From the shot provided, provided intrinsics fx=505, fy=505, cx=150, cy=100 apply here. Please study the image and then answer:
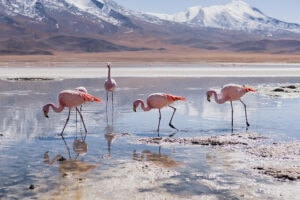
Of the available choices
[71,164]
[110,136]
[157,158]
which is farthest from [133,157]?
[110,136]

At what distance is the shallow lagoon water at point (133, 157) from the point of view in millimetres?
7590

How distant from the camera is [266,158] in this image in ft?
31.8

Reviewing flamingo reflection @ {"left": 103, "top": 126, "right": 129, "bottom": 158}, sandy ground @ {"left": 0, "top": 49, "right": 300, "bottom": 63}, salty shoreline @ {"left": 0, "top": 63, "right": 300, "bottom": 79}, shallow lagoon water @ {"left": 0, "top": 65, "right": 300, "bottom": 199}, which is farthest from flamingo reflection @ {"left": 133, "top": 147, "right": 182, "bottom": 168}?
sandy ground @ {"left": 0, "top": 49, "right": 300, "bottom": 63}

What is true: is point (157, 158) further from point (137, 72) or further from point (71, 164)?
point (137, 72)

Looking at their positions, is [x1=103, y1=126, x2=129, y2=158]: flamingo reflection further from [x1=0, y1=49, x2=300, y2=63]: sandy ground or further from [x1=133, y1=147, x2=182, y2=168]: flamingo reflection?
[x1=0, y1=49, x2=300, y2=63]: sandy ground

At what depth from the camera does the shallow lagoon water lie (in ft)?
24.9

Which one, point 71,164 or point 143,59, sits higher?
point 143,59

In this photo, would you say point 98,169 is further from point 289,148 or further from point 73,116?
point 73,116

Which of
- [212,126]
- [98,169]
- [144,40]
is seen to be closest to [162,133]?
[212,126]

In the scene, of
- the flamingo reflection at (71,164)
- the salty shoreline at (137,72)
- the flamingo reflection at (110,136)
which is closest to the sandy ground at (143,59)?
the salty shoreline at (137,72)

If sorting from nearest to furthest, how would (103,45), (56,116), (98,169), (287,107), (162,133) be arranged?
(98,169), (162,133), (56,116), (287,107), (103,45)

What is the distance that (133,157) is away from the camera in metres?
9.85

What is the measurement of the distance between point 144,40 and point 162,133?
17750 cm

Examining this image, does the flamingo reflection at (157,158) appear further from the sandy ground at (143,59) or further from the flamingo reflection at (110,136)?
the sandy ground at (143,59)
